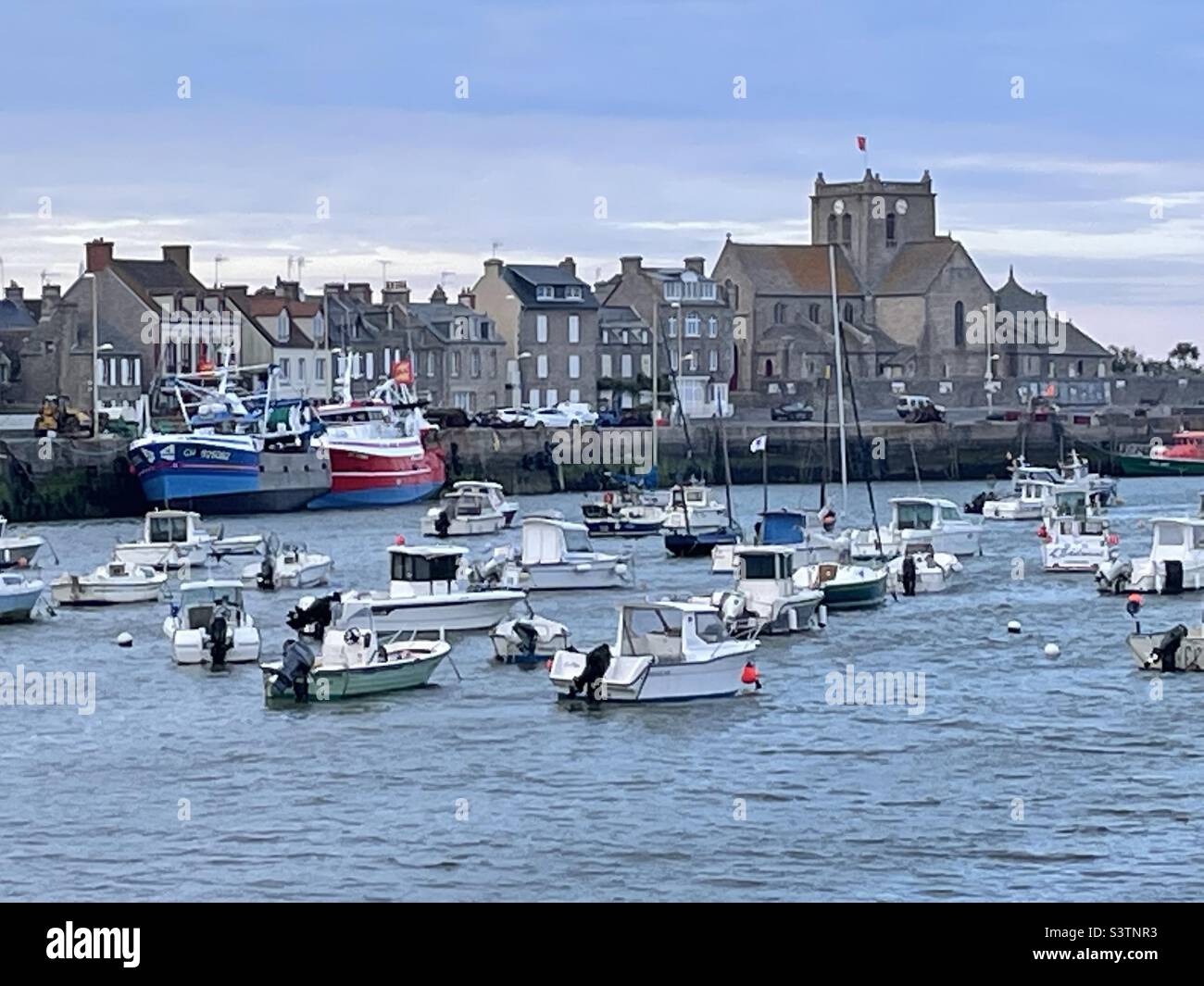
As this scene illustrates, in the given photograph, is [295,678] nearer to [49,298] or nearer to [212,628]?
[212,628]

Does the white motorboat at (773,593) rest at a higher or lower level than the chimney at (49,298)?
lower

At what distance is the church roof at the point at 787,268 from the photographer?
12800 cm

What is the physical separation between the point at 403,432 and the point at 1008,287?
6553 cm

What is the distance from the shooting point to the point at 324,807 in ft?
81.3

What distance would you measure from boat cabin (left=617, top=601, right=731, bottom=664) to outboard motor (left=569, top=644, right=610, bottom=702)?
472 mm

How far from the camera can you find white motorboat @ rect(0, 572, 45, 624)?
41484mm

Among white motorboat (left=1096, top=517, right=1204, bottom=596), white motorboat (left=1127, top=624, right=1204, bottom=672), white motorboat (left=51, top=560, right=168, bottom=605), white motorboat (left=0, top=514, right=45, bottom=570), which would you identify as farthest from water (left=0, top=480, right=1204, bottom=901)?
Result: white motorboat (left=0, top=514, right=45, bottom=570)

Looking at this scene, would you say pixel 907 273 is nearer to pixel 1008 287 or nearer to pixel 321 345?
pixel 1008 287

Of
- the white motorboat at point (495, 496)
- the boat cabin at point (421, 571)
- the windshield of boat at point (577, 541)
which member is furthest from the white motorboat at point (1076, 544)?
the white motorboat at point (495, 496)

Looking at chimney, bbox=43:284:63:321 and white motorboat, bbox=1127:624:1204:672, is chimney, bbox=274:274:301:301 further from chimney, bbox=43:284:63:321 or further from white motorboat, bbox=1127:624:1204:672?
white motorboat, bbox=1127:624:1204:672

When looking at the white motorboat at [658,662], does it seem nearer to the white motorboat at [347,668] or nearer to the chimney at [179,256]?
the white motorboat at [347,668]

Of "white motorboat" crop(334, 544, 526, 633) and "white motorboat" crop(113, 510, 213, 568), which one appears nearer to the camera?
"white motorboat" crop(334, 544, 526, 633)

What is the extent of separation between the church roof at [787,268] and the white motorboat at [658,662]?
96598 millimetres
